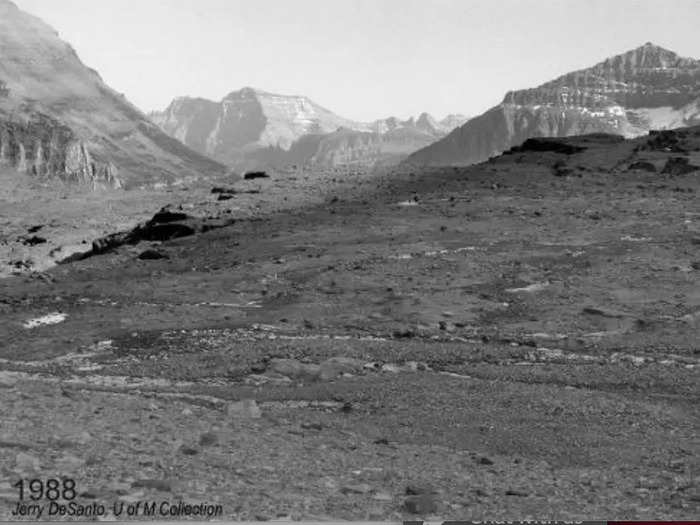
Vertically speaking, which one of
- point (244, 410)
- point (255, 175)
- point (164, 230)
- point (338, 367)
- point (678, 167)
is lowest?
point (338, 367)

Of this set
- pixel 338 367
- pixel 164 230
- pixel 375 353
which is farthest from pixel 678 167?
pixel 338 367

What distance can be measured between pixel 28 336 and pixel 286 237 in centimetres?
2300

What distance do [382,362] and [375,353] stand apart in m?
0.93

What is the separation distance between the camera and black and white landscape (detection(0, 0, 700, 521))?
14914 millimetres

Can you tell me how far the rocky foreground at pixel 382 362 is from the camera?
1497cm

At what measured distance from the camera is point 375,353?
29.7m

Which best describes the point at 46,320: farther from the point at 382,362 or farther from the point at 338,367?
the point at 382,362

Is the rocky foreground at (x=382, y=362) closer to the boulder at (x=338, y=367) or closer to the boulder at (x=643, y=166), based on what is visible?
the boulder at (x=338, y=367)

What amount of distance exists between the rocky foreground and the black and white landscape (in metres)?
0.10

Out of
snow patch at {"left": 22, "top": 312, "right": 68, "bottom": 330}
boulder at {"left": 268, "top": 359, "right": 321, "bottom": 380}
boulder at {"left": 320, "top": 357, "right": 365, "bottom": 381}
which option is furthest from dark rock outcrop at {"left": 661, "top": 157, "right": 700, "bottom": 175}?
snow patch at {"left": 22, "top": 312, "right": 68, "bottom": 330}

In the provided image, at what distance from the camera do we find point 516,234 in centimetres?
5244

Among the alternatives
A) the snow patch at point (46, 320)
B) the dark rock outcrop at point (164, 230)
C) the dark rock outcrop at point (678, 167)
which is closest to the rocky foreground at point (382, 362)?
the snow patch at point (46, 320)

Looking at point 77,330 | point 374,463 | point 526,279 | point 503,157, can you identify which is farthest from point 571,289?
point 503,157

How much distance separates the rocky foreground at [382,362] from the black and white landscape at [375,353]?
0.10m
